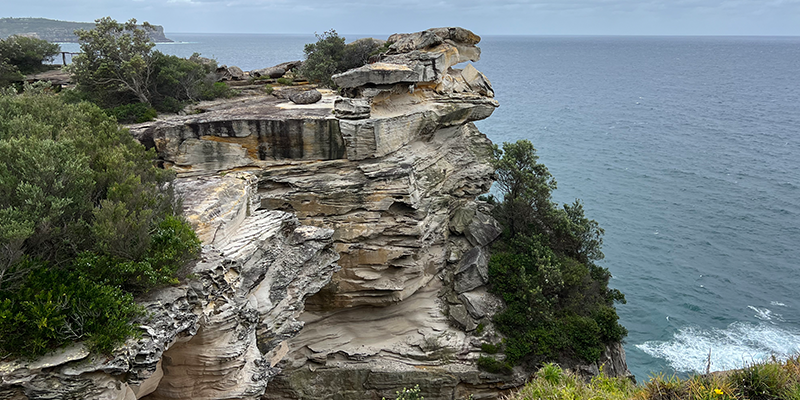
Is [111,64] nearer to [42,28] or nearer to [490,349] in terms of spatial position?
[490,349]

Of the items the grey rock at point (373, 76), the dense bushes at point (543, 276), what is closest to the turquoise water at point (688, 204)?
the dense bushes at point (543, 276)

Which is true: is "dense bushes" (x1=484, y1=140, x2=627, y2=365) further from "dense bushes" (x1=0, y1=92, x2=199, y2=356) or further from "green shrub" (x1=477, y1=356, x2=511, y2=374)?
"dense bushes" (x1=0, y1=92, x2=199, y2=356)

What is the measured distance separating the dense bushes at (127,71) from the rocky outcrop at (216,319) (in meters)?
11.8

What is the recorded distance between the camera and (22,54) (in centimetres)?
3738

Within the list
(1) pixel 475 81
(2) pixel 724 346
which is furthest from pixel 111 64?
(2) pixel 724 346

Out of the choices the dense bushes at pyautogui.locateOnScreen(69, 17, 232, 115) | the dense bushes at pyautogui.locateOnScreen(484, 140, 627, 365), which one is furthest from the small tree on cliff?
the dense bushes at pyautogui.locateOnScreen(484, 140, 627, 365)

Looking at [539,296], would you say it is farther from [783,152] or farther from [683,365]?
[783,152]

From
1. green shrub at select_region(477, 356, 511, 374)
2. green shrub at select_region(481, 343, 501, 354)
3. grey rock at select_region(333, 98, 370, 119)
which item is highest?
grey rock at select_region(333, 98, 370, 119)

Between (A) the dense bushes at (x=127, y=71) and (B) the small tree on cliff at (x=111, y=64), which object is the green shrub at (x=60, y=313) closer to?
(A) the dense bushes at (x=127, y=71)

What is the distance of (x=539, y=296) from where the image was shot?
2606 centimetres

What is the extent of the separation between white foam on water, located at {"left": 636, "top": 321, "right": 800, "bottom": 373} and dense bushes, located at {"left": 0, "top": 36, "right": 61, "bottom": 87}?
4832cm

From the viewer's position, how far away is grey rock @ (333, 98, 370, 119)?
2370cm

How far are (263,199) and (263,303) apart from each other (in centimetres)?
751

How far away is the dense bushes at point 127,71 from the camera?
89.7ft
